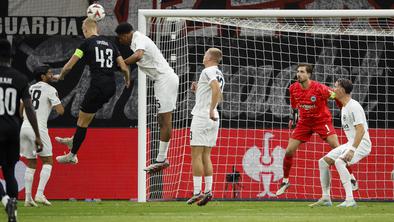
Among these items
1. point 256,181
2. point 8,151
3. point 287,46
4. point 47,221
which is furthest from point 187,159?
point 8,151

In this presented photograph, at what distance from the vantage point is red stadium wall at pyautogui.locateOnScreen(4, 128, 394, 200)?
66.2ft

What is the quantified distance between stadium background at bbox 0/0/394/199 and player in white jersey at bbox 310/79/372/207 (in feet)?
13.2

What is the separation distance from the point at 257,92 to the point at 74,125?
356cm

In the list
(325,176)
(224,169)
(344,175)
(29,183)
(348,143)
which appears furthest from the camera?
(224,169)

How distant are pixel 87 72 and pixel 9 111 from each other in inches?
380

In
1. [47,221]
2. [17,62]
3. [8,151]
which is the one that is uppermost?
[17,62]

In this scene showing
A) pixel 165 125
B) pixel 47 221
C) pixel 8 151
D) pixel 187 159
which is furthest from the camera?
pixel 187 159

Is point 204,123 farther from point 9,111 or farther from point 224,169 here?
point 224,169

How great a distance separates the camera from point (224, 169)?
20219mm

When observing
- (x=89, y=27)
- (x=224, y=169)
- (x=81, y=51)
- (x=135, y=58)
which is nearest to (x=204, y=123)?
(x=135, y=58)

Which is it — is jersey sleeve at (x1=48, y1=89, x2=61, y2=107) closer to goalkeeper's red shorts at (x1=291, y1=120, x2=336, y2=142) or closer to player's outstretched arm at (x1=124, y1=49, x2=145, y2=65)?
player's outstretched arm at (x1=124, y1=49, x2=145, y2=65)

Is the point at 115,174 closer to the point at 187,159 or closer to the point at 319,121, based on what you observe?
the point at 187,159

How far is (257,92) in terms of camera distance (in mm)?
20906

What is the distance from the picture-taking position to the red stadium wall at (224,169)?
20188 millimetres
